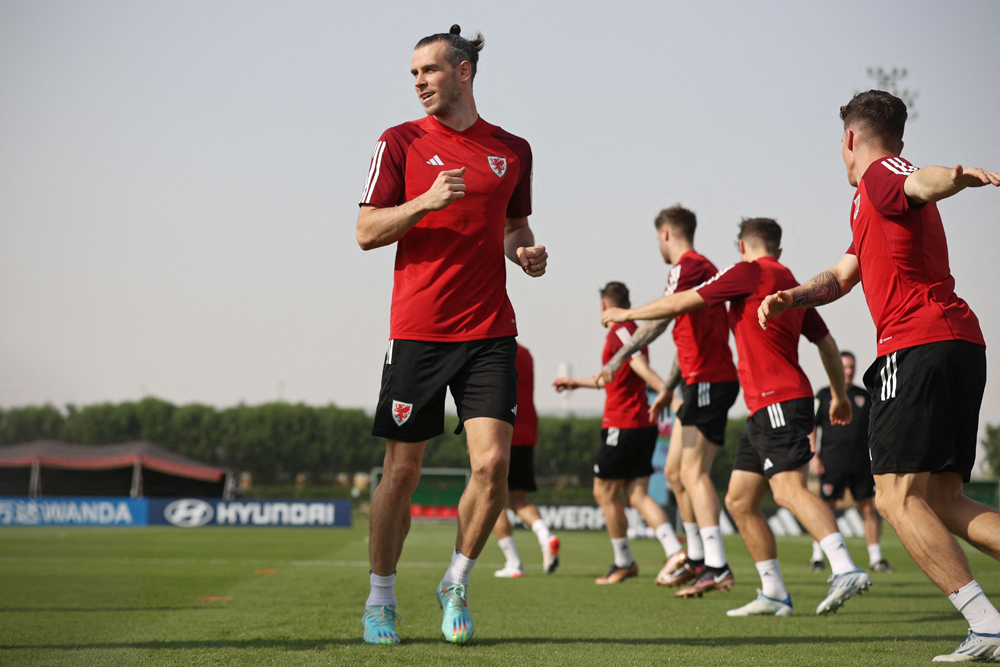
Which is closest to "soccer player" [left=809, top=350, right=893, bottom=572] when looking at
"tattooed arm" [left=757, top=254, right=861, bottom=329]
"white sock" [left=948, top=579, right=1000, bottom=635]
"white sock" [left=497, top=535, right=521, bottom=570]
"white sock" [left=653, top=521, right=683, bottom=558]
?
"white sock" [left=653, top=521, right=683, bottom=558]

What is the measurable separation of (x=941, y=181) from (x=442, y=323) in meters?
2.05

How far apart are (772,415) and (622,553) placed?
3.06m

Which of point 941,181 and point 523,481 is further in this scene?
point 523,481

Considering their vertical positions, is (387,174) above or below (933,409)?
above

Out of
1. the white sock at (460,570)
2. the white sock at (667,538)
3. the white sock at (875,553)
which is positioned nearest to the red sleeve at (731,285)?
the white sock at (460,570)

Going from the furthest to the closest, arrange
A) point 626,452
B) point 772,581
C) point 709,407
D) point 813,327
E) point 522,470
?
point 522,470 < point 626,452 < point 709,407 < point 813,327 < point 772,581

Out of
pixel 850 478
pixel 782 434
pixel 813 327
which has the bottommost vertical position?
pixel 850 478

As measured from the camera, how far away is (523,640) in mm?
3980

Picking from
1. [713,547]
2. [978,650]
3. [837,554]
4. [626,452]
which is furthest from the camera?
[626,452]

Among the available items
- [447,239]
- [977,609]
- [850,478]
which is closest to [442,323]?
[447,239]

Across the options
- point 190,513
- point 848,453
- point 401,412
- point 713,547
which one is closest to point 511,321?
point 401,412

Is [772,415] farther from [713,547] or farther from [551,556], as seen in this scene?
[551,556]

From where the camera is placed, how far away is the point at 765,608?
5285mm

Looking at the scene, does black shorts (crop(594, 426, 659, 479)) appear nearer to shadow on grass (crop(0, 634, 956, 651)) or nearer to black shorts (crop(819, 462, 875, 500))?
shadow on grass (crop(0, 634, 956, 651))
